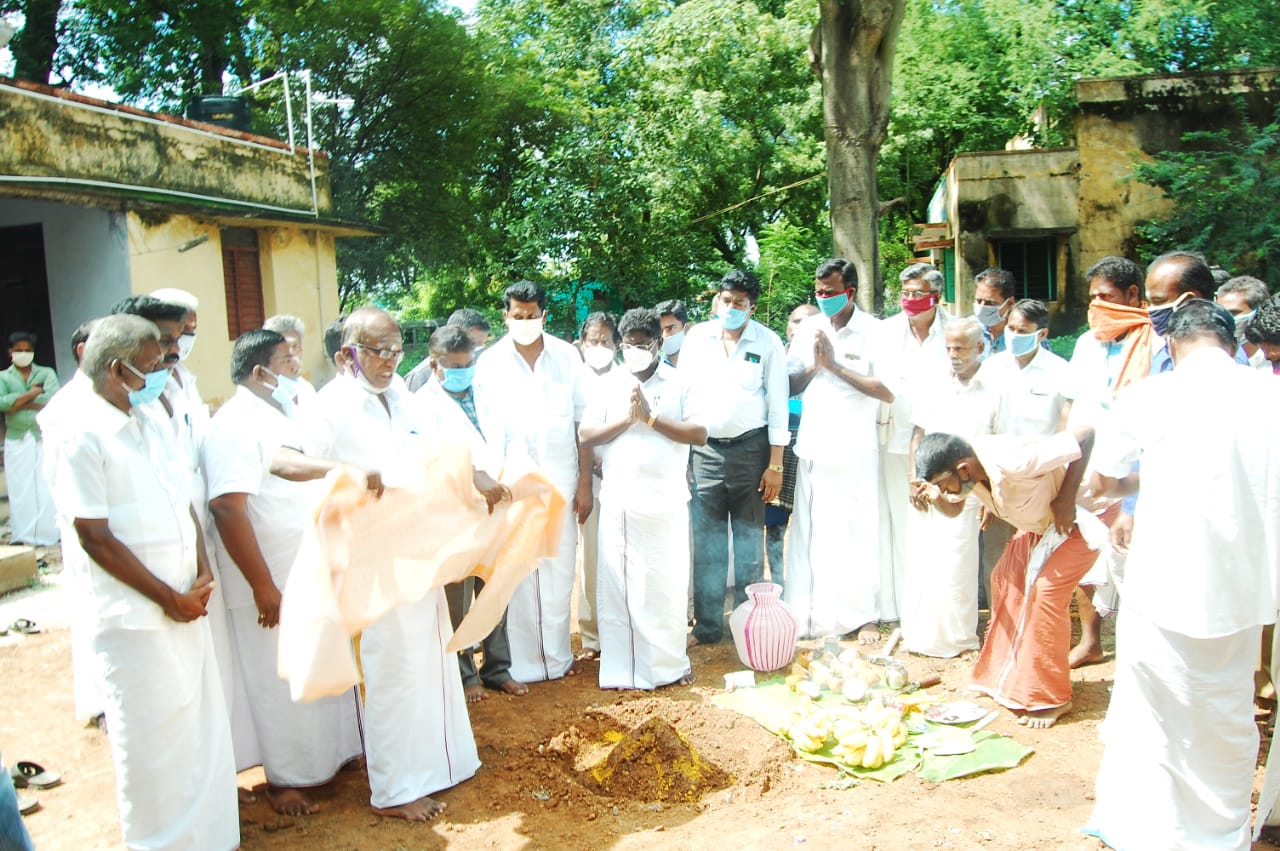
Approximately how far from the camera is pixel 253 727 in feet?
14.5

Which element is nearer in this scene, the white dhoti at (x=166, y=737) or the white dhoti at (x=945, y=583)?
the white dhoti at (x=166, y=737)

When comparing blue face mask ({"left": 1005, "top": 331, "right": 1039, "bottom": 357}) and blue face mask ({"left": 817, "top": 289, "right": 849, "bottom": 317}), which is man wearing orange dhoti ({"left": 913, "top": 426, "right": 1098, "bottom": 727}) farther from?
blue face mask ({"left": 817, "top": 289, "right": 849, "bottom": 317})

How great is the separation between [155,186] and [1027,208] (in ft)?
46.8

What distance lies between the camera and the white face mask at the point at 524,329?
5.56 meters

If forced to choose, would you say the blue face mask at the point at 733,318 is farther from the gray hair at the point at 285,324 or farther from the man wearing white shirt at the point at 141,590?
the man wearing white shirt at the point at 141,590

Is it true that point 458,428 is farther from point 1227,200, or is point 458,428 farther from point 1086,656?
point 1227,200

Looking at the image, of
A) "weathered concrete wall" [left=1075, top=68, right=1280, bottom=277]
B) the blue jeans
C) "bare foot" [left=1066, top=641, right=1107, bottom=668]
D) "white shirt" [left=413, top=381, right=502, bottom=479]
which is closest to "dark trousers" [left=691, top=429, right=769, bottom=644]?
"bare foot" [left=1066, top=641, right=1107, bottom=668]

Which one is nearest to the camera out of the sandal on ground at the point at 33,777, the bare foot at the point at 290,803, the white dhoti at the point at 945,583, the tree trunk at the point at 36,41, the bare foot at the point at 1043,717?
the bare foot at the point at 290,803

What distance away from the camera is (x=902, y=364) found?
6309 mm

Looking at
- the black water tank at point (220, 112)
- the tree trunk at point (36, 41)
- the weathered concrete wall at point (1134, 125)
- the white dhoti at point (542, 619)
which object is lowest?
the white dhoti at point (542, 619)

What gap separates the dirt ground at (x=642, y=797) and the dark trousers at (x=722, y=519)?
3.47 ft

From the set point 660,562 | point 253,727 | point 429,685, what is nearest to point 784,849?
point 429,685

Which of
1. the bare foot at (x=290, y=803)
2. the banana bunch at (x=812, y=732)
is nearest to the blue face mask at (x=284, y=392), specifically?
the bare foot at (x=290, y=803)

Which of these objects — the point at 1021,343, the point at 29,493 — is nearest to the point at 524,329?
the point at 1021,343
